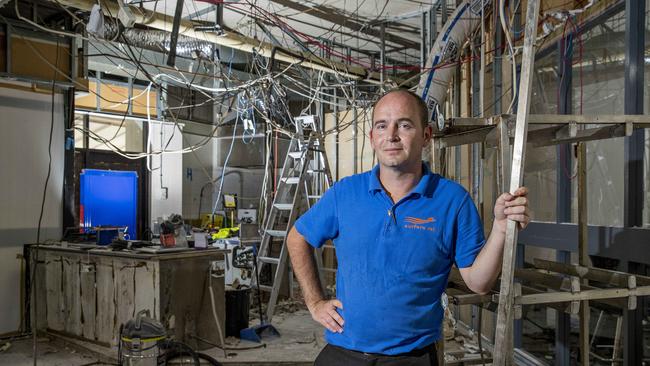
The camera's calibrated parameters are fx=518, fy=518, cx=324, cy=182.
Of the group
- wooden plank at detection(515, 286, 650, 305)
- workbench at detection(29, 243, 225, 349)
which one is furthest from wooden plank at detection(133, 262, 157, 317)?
wooden plank at detection(515, 286, 650, 305)

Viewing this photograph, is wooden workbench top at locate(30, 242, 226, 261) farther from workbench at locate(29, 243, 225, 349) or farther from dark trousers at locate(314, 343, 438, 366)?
dark trousers at locate(314, 343, 438, 366)

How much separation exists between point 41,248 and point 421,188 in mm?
3828

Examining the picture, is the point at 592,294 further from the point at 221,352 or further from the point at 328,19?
the point at 328,19

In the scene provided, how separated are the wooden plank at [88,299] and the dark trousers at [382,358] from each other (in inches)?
110

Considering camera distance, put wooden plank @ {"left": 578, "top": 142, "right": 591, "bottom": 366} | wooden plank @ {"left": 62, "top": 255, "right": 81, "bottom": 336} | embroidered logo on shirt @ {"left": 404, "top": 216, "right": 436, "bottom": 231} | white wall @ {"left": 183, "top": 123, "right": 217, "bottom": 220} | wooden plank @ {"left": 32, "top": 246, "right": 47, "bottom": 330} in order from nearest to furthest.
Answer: embroidered logo on shirt @ {"left": 404, "top": 216, "right": 436, "bottom": 231}, wooden plank @ {"left": 578, "top": 142, "right": 591, "bottom": 366}, wooden plank @ {"left": 62, "top": 255, "right": 81, "bottom": 336}, wooden plank @ {"left": 32, "top": 246, "right": 47, "bottom": 330}, white wall @ {"left": 183, "top": 123, "right": 217, "bottom": 220}

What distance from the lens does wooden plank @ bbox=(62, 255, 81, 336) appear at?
13.3 feet

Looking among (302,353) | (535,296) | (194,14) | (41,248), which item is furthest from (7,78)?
(535,296)

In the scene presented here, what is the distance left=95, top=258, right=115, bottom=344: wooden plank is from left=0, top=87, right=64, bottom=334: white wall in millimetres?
990

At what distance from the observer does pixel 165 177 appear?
7.46 meters

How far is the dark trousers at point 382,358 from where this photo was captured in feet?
5.34

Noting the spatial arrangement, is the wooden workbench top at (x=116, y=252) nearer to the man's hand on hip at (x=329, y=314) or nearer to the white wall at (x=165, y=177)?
the man's hand on hip at (x=329, y=314)

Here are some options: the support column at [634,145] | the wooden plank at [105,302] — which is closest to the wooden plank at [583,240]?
the support column at [634,145]

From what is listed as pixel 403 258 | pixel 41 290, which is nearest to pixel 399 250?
pixel 403 258

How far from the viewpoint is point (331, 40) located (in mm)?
6320
